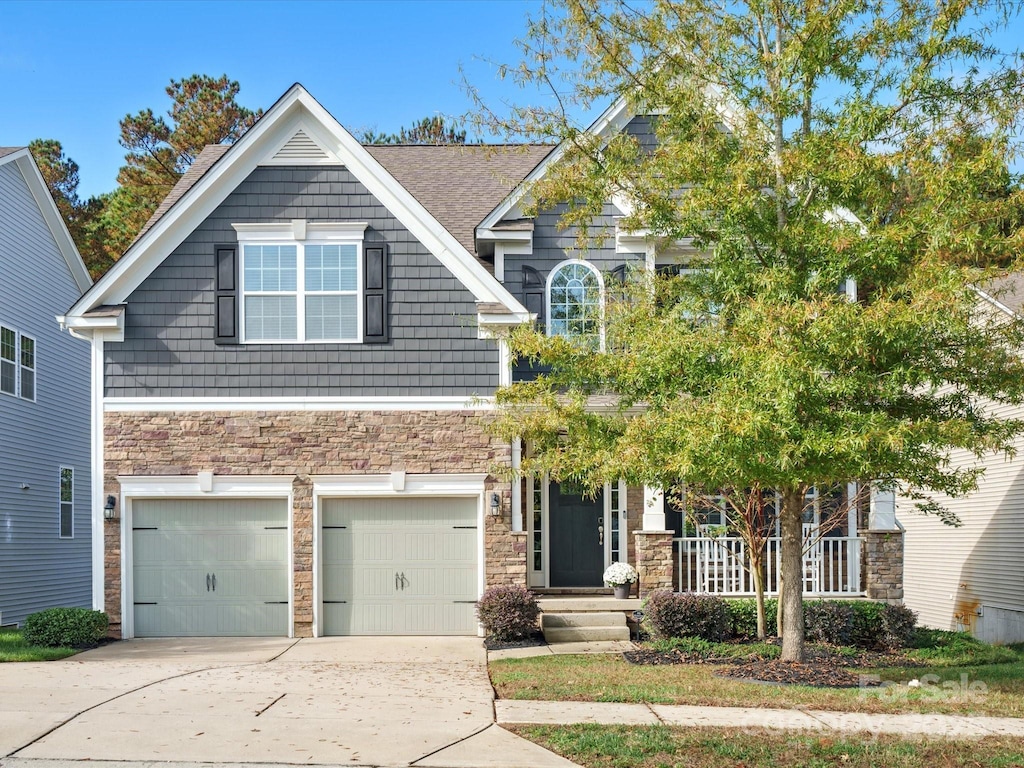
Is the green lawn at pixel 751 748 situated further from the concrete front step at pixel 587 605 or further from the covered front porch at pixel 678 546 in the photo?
the concrete front step at pixel 587 605

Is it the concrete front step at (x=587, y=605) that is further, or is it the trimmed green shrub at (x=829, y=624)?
the concrete front step at (x=587, y=605)

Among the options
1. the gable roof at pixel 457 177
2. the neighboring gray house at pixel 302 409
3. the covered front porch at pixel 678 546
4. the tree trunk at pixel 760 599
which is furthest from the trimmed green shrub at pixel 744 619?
the gable roof at pixel 457 177

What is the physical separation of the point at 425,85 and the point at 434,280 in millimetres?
16605

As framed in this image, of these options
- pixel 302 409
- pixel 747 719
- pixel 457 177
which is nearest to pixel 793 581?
pixel 747 719

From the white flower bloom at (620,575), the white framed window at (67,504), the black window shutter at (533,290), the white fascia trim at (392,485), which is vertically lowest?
the white flower bloom at (620,575)

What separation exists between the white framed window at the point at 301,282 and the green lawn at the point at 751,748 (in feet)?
26.9

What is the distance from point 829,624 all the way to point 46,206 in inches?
683

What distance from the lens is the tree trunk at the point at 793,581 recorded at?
12312 millimetres

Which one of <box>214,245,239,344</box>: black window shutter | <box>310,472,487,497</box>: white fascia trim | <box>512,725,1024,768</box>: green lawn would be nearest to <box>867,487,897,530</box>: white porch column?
<box>310,472,487,497</box>: white fascia trim

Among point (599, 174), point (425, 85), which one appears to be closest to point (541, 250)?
point (599, 174)

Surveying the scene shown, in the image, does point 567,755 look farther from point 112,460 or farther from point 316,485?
point 112,460

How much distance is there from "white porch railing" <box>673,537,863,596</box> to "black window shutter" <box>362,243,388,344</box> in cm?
531

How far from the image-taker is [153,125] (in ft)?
107

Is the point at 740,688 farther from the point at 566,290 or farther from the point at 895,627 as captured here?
the point at 566,290
